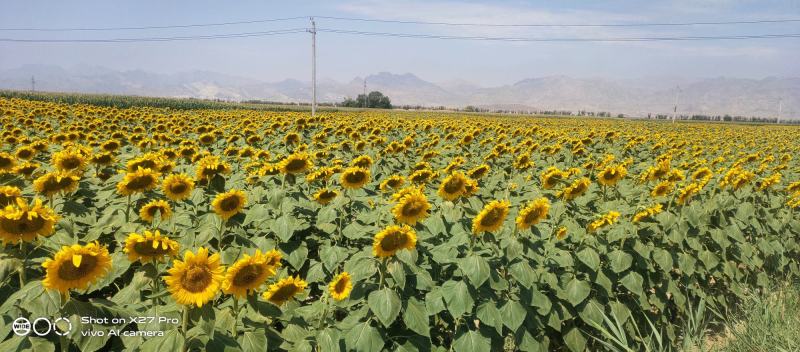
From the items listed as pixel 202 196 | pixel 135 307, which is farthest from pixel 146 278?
pixel 202 196

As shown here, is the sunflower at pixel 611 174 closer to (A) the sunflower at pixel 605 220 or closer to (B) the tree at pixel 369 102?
(A) the sunflower at pixel 605 220

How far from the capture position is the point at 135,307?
260 cm

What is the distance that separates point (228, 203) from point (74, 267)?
1.20 metres

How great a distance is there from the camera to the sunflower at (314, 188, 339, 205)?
4.19 m

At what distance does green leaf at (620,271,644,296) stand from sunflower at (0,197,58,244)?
4.41 meters

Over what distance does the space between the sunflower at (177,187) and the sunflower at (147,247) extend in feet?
4.41

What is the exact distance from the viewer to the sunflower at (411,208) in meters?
3.26

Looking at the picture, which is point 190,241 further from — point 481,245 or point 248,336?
point 481,245

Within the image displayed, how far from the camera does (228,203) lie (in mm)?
3258

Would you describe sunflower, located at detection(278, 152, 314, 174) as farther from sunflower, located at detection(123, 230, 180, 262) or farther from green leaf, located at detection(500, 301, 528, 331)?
green leaf, located at detection(500, 301, 528, 331)

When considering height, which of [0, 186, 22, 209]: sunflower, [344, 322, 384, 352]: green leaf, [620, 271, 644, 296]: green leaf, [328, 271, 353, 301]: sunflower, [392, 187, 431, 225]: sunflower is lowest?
[620, 271, 644, 296]: green leaf

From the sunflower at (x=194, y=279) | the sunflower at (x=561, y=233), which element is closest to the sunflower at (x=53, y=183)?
the sunflower at (x=194, y=279)

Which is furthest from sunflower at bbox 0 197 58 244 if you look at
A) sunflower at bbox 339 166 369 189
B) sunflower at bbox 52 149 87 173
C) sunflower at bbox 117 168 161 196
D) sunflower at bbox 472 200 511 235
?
sunflower at bbox 472 200 511 235

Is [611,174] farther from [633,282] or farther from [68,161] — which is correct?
[68,161]
